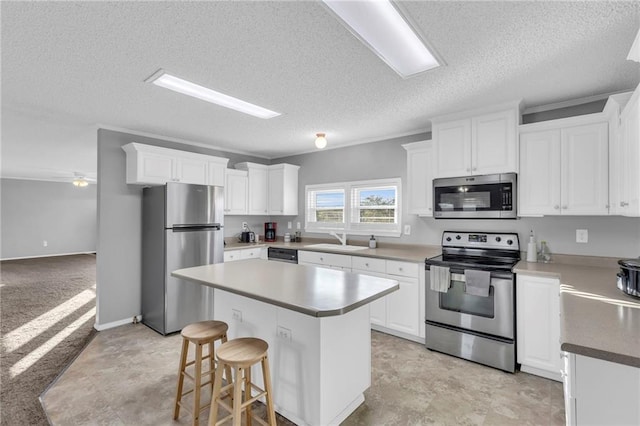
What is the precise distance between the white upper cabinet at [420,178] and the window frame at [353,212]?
1.51 ft

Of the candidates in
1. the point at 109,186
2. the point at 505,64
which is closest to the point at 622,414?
the point at 505,64

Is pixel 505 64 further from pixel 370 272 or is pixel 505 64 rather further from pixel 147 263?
pixel 147 263

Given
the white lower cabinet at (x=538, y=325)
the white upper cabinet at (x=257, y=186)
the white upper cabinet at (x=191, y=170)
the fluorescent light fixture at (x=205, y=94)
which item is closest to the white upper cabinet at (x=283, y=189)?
the white upper cabinet at (x=257, y=186)

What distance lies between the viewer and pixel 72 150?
204 inches

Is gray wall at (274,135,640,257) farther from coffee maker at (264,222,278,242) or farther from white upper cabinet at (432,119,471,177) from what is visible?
white upper cabinet at (432,119,471,177)

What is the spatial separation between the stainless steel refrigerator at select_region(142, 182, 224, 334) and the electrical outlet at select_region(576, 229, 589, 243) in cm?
397

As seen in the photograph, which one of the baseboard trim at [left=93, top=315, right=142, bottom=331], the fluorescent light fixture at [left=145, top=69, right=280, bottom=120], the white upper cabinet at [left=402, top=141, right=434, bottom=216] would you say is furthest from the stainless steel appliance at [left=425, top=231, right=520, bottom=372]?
the baseboard trim at [left=93, top=315, right=142, bottom=331]

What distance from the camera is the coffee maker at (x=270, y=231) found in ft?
18.0

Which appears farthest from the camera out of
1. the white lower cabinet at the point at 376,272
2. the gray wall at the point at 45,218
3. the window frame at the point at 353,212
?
the gray wall at the point at 45,218

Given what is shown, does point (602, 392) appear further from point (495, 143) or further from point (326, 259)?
point (326, 259)

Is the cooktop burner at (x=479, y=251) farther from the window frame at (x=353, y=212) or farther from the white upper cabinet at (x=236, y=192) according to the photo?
the white upper cabinet at (x=236, y=192)

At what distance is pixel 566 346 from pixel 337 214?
12.4 ft

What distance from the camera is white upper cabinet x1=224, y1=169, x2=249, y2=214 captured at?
15.7 ft

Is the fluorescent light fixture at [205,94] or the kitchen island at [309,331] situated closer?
the kitchen island at [309,331]
